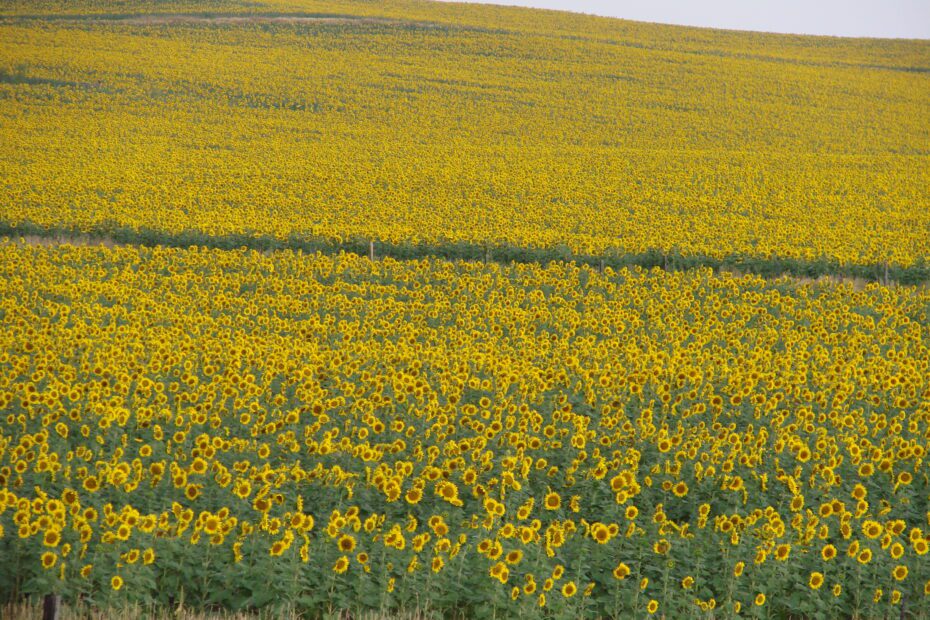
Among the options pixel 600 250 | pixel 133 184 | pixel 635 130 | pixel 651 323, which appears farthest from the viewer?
pixel 635 130

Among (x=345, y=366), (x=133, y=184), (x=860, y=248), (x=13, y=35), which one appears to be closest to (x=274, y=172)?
(x=133, y=184)


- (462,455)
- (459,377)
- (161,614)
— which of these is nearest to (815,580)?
(462,455)

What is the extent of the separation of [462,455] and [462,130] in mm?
38293

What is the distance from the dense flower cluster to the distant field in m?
9.40

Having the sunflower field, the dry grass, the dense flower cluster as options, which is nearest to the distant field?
the sunflower field

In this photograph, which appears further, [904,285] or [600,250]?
[600,250]

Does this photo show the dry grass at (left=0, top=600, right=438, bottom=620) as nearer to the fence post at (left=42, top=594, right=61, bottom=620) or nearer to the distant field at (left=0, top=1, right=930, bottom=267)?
the fence post at (left=42, top=594, right=61, bottom=620)

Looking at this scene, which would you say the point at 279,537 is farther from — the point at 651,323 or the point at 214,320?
the point at 651,323

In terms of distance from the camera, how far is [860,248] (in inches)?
939

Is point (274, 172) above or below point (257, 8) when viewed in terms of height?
below

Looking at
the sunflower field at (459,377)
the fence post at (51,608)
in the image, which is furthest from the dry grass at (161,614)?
the fence post at (51,608)

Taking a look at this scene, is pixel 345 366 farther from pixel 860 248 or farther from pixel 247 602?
pixel 860 248

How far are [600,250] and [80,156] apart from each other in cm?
2212

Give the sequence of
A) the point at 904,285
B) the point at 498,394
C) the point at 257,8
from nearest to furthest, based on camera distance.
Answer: the point at 498,394 < the point at 904,285 < the point at 257,8
